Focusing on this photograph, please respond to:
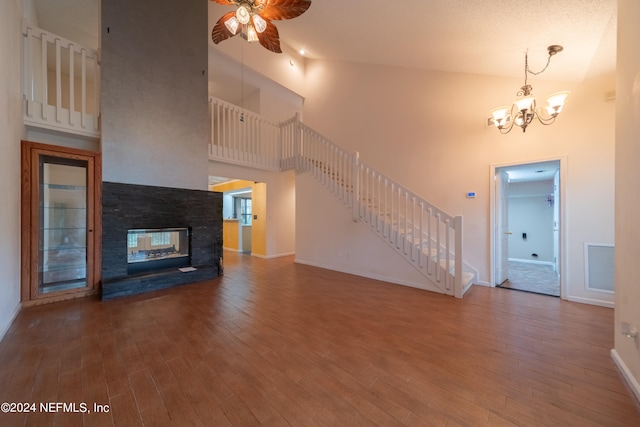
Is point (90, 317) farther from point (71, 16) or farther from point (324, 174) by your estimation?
point (71, 16)

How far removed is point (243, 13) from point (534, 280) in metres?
6.74

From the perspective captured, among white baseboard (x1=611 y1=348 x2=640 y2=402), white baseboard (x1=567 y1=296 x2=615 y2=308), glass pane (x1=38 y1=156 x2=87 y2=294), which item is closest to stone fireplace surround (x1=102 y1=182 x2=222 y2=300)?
glass pane (x1=38 y1=156 x2=87 y2=294)

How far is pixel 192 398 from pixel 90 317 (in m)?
2.32

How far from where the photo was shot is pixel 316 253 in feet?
19.1

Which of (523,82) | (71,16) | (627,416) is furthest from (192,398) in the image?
(71,16)

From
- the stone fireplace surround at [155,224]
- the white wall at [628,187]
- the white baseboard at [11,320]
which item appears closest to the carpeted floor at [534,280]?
the white wall at [628,187]

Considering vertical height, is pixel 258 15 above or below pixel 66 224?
above

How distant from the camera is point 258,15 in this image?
9.46 feet

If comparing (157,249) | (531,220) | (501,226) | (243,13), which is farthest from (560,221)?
(157,249)

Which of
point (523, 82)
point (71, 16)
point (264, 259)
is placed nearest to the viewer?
point (523, 82)

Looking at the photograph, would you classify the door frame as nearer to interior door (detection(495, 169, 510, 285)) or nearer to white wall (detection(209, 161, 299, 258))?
interior door (detection(495, 169, 510, 285))

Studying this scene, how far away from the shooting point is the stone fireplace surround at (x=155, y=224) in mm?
3648

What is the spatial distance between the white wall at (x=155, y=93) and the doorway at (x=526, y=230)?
572 cm

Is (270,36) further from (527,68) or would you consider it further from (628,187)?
(628,187)
